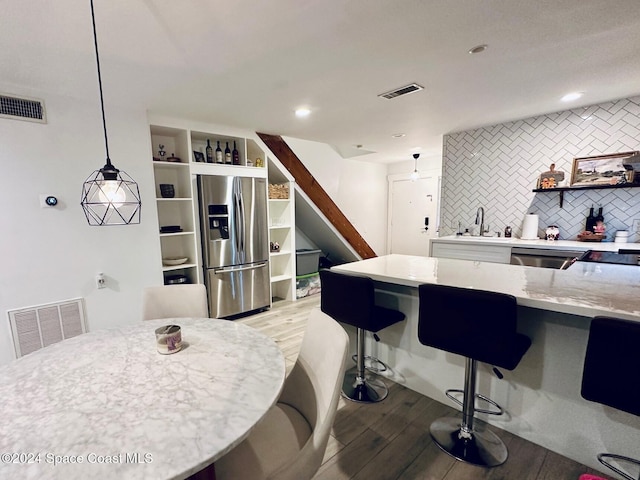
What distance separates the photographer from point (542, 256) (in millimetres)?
2965

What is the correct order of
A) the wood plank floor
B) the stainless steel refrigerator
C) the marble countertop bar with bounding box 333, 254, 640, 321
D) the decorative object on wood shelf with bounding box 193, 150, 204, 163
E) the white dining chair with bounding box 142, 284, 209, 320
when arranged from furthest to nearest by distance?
1. the decorative object on wood shelf with bounding box 193, 150, 204, 163
2. the stainless steel refrigerator
3. the white dining chair with bounding box 142, 284, 209, 320
4. the wood plank floor
5. the marble countertop bar with bounding box 333, 254, 640, 321

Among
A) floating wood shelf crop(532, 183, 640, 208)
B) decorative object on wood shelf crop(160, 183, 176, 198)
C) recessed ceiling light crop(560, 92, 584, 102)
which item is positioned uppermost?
recessed ceiling light crop(560, 92, 584, 102)

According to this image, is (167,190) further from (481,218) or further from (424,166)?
(424,166)

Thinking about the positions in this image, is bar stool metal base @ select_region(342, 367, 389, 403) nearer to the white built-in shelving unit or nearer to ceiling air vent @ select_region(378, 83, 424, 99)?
the white built-in shelving unit

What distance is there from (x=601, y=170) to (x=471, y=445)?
3.20 meters

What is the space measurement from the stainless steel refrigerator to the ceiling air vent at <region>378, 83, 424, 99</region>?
1.86 metres

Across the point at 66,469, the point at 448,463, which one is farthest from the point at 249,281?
the point at 66,469

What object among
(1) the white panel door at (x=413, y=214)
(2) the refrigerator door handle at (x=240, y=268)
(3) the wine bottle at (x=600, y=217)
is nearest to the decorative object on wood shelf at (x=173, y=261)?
(2) the refrigerator door handle at (x=240, y=268)

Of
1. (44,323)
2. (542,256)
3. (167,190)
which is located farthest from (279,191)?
(542,256)

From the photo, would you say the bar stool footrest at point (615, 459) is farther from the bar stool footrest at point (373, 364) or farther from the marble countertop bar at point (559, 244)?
the marble countertop bar at point (559, 244)

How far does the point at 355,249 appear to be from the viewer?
17.4 ft

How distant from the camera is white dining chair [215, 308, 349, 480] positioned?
2.99 ft

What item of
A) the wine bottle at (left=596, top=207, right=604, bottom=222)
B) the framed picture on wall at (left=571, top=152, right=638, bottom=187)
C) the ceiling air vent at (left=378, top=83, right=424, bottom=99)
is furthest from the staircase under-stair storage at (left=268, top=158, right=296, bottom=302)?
the wine bottle at (left=596, top=207, right=604, bottom=222)

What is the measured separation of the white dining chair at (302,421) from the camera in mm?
912
